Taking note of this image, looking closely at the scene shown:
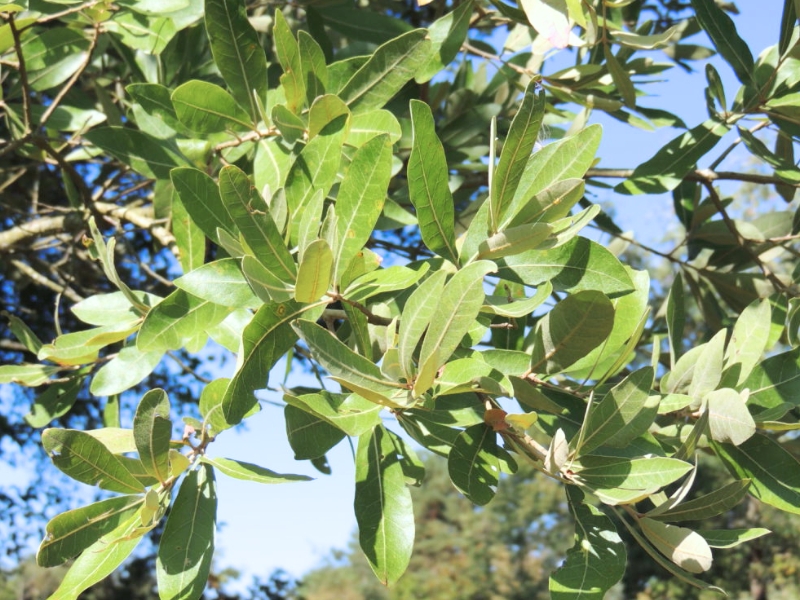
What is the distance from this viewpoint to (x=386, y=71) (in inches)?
57.5

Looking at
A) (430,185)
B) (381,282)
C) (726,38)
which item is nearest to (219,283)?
(381,282)

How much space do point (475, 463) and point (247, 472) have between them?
1.13 ft

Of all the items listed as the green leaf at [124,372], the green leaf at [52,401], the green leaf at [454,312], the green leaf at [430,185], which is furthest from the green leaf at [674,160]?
the green leaf at [52,401]

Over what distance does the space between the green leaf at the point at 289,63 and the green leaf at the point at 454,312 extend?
0.65m

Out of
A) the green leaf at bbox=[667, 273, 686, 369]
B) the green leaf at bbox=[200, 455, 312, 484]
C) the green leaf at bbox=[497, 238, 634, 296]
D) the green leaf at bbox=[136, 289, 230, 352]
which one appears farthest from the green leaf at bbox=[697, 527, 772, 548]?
the green leaf at bbox=[136, 289, 230, 352]

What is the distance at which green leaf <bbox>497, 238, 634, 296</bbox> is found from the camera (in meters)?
1.11

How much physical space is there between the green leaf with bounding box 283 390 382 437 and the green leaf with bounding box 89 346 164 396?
1.65 feet

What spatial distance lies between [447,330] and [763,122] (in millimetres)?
1232

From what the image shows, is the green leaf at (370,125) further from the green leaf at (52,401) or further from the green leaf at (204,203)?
the green leaf at (52,401)

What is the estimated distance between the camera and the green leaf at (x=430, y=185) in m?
1.08

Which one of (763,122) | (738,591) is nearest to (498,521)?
(738,591)

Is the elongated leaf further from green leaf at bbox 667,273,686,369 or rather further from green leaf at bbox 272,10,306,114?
green leaf at bbox 667,273,686,369

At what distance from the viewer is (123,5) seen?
1.65m

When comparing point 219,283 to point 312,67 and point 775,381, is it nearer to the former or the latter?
point 312,67
